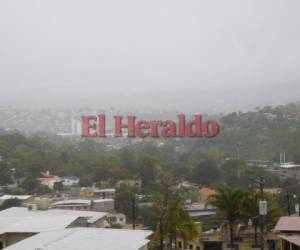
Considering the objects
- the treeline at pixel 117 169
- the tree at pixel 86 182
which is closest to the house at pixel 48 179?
the treeline at pixel 117 169

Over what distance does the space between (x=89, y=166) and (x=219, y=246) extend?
162 ft

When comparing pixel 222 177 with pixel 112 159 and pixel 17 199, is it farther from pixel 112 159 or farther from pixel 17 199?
pixel 17 199

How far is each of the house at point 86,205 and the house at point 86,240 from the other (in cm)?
2301

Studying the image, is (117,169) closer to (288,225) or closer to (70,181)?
(70,181)

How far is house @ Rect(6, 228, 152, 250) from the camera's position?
17.5 metres

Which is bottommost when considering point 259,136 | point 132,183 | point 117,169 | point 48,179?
point 132,183

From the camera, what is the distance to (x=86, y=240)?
61.1 feet

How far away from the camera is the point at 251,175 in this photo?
65250 millimetres

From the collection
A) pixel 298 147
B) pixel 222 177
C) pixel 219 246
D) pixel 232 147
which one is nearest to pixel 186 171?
pixel 222 177

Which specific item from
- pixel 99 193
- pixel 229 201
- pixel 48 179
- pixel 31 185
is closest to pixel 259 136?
pixel 48 179

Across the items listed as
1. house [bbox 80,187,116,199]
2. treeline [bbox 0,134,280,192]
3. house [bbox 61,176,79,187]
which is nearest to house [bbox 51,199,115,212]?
house [bbox 80,187,116,199]

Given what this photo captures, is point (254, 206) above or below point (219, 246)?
above

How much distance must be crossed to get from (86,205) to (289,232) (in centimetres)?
2771

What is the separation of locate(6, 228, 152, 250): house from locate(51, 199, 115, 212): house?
906 inches
